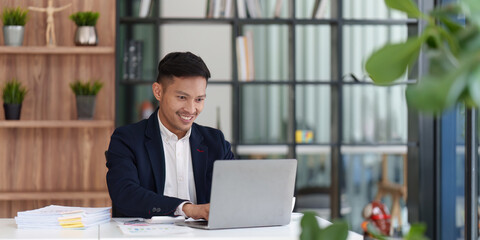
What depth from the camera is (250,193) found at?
2.11 meters

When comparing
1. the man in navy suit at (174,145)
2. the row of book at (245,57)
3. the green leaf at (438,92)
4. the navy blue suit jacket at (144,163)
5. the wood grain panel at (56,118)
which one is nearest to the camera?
the green leaf at (438,92)

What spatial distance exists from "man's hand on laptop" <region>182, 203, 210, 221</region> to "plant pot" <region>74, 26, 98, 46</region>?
6.14ft

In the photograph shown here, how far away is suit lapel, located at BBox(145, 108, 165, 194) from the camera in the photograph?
102 inches

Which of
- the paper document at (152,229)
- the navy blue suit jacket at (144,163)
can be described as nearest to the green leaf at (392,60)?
the paper document at (152,229)

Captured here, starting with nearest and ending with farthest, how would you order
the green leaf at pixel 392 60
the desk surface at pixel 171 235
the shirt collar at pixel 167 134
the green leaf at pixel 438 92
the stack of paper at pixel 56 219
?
1. the green leaf at pixel 438 92
2. the green leaf at pixel 392 60
3. the desk surface at pixel 171 235
4. the stack of paper at pixel 56 219
5. the shirt collar at pixel 167 134

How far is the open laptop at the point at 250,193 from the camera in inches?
80.7

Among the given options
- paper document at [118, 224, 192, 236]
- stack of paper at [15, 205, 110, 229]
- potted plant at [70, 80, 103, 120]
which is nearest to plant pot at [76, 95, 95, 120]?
potted plant at [70, 80, 103, 120]

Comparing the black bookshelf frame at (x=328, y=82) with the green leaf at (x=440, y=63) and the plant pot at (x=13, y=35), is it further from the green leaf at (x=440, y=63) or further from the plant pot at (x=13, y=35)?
the green leaf at (x=440, y=63)

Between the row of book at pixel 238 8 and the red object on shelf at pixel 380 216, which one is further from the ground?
the row of book at pixel 238 8

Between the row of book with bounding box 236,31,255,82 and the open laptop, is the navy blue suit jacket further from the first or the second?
the row of book with bounding box 236,31,255,82

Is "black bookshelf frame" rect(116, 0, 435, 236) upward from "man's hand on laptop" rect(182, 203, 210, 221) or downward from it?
upward

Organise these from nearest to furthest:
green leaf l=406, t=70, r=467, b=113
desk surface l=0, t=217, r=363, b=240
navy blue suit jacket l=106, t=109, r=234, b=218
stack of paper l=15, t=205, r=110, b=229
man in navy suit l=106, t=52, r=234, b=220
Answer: green leaf l=406, t=70, r=467, b=113
desk surface l=0, t=217, r=363, b=240
stack of paper l=15, t=205, r=110, b=229
navy blue suit jacket l=106, t=109, r=234, b=218
man in navy suit l=106, t=52, r=234, b=220

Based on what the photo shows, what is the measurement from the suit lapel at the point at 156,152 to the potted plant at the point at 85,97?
4.12ft

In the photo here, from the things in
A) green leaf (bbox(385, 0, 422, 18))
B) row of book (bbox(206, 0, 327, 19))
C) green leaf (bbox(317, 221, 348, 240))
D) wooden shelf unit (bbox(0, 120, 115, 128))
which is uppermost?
row of book (bbox(206, 0, 327, 19))
